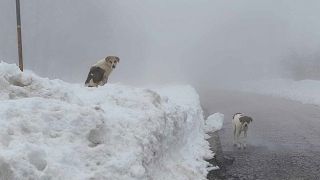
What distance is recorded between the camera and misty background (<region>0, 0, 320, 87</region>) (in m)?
76.2

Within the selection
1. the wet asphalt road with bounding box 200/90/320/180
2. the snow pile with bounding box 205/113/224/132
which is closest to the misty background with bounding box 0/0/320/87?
the wet asphalt road with bounding box 200/90/320/180

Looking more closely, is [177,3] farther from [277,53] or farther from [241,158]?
[241,158]

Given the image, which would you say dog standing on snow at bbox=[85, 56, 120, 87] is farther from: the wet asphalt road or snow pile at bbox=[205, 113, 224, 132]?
snow pile at bbox=[205, 113, 224, 132]

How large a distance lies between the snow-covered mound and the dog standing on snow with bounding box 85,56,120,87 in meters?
2.86

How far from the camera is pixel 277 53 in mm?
79250

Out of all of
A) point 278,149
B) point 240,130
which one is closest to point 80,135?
point 278,149

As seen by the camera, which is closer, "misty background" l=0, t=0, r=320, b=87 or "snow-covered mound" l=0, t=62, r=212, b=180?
"snow-covered mound" l=0, t=62, r=212, b=180

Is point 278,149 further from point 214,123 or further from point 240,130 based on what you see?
point 214,123

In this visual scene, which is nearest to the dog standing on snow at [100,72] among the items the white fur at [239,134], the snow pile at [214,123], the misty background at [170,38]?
the white fur at [239,134]

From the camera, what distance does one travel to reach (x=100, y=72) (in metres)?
13.8

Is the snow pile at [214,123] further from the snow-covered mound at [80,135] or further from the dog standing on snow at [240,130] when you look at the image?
the snow-covered mound at [80,135]

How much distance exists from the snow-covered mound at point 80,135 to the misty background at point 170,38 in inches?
2176

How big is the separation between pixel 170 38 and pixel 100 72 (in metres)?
82.8

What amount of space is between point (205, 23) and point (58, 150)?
95808 millimetres
